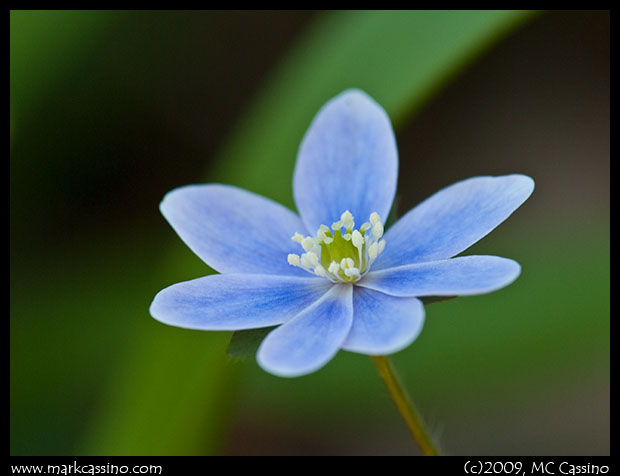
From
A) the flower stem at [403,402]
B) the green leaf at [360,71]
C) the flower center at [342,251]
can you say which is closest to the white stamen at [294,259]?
the flower center at [342,251]

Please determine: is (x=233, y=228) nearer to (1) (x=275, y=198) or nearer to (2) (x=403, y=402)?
(2) (x=403, y=402)

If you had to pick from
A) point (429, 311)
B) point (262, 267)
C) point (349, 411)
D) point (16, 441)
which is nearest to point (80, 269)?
point (16, 441)

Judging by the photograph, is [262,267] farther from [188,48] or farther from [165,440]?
[188,48]

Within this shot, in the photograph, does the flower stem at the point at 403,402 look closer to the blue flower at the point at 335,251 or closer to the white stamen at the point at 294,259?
the blue flower at the point at 335,251

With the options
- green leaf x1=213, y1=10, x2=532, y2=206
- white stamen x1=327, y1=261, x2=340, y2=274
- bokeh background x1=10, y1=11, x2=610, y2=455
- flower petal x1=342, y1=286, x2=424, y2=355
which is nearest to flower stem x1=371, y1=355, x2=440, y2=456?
flower petal x1=342, y1=286, x2=424, y2=355

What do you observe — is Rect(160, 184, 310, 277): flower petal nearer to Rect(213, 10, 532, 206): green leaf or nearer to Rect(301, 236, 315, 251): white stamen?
Rect(301, 236, 315, 251): white stamen

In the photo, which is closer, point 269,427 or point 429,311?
point 429,311
